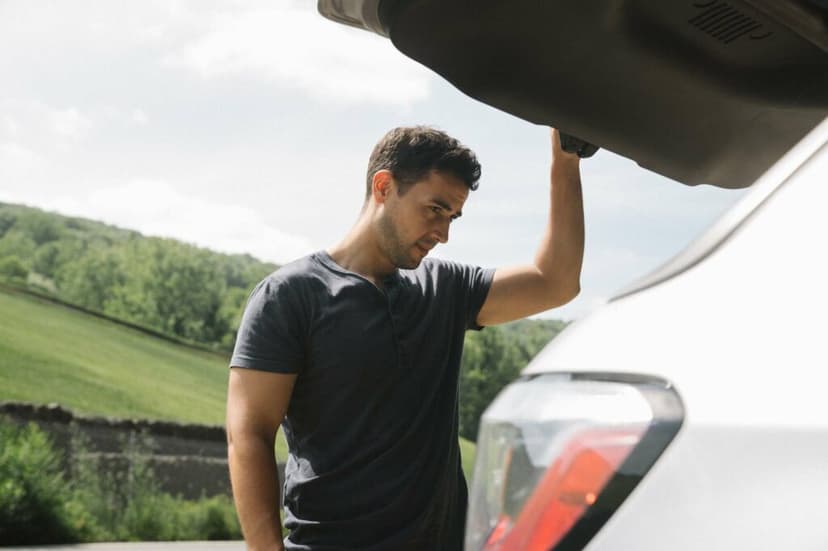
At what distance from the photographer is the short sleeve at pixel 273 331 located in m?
2.48

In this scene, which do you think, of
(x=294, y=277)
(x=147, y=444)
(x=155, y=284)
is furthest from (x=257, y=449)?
(x=155, y=284)

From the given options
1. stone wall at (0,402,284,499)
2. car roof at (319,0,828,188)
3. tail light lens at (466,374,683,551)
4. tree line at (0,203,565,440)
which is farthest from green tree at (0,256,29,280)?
tail light lens at (466,374,683,551)

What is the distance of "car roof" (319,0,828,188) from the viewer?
1.67 m

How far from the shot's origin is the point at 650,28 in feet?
5.70

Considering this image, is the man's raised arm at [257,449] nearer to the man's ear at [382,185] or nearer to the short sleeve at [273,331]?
the short sleeve at [273,331]

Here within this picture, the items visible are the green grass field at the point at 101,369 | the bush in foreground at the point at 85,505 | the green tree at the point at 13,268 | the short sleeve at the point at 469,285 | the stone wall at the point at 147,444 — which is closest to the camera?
the short sleeve at the point at 469,285

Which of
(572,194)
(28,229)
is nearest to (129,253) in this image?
(28,229)

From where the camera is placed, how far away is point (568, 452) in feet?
3.69

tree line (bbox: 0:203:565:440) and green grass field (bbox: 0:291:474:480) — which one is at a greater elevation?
tree line (bbox: 0:203:565:440)

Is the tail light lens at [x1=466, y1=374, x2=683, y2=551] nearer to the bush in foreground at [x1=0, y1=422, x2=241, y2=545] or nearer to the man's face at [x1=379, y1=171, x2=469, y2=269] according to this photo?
the man's face at [x1=379, y1=171, x2=469, y2=269]

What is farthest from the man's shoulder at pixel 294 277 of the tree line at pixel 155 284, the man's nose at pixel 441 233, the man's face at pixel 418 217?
the tree line at pixel 155 284

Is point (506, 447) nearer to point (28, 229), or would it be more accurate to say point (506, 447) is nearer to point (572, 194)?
point (572, 194)

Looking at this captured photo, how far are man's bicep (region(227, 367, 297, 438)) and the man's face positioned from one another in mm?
419

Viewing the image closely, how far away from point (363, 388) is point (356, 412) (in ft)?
0.18
